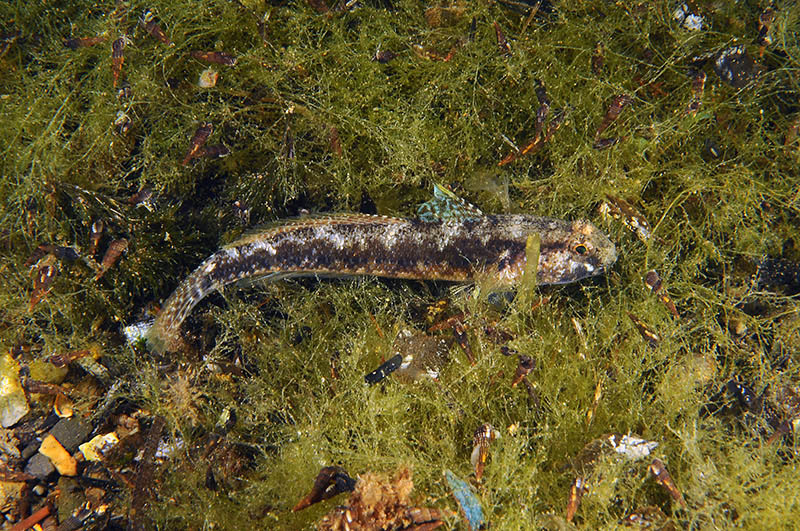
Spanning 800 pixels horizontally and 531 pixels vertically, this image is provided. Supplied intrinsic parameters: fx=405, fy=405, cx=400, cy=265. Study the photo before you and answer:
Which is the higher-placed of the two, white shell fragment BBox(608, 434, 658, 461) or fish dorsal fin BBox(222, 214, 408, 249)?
fish dorsal fin BBox(222, 214, 408, 249)

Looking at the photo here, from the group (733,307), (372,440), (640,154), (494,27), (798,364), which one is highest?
(494,27)

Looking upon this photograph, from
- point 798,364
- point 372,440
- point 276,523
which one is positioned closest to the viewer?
point 276,523

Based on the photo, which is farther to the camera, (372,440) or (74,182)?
(74,182)

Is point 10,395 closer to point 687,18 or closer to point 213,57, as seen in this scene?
point 213,57

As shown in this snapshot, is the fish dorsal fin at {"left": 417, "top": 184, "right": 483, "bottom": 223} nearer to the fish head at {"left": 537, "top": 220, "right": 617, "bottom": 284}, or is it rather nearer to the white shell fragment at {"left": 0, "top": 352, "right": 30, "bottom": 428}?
the fish head at {"left": 537, "top": 220, "right": 617, "bottom": 284}

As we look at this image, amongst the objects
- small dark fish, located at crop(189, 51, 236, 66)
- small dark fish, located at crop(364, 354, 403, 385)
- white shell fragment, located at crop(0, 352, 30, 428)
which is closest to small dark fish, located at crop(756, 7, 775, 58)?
small dark fish, located at crop(364, 354, 403, 385)

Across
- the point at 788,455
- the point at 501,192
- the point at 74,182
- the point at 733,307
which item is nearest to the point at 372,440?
the point at 501,192

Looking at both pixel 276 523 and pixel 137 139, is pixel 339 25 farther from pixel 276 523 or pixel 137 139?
pixel 276 523
